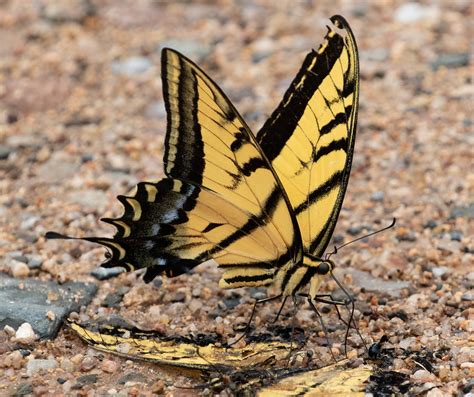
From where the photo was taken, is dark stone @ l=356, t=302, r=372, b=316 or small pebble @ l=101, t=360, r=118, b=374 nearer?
small pebble @ l=101, t=360, r=118, b=374

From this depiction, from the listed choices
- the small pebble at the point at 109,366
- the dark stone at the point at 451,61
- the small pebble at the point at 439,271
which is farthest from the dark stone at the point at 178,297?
the dark stone at the point at 451,61

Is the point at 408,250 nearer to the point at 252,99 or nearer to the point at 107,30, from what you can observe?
the point at 252,99

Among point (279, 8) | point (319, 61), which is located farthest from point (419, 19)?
point (319, 61)

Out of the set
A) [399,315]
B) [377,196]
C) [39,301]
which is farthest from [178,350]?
[377,196]

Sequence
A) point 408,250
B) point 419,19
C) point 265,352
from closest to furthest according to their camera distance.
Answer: point 265,352, point 408,250, point 419,19

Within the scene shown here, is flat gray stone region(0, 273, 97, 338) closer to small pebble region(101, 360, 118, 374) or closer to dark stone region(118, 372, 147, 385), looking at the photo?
small pebble region(101, 360, 118, 374)

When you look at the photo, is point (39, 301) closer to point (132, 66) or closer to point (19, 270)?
point (19, 270)

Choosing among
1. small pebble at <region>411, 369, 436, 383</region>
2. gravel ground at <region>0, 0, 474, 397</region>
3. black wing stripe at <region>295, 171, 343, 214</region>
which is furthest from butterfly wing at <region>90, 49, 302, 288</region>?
small pebble at <region>411, 369, 436, 383</region>
